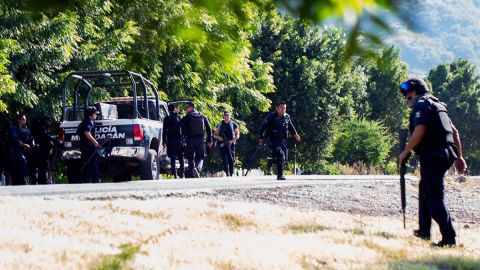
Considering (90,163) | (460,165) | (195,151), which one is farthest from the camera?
(195,151)

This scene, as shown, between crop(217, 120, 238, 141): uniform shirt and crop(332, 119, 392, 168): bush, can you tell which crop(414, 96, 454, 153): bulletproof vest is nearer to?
crop(217, 120, 238, 141): uniform shirt

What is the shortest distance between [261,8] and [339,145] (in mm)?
54957

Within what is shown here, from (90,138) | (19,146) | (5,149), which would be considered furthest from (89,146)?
(5,149)

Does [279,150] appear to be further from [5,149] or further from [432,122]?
[432,122]

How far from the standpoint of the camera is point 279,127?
15984mm

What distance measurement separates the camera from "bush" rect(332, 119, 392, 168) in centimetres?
5709

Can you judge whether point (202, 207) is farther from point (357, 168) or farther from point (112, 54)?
point (357, 168)

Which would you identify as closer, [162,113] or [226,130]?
[162,113]

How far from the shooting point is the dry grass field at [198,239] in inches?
248

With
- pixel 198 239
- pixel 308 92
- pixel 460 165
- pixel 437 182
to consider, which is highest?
pixel 308 92

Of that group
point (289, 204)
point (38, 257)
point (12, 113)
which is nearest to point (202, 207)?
point (289, 204)

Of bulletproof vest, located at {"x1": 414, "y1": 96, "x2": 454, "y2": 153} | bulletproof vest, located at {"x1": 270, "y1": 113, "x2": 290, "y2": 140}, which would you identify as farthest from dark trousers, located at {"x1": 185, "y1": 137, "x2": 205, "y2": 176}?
bulletproof vest, located at {"x1": 414, "y1": 96, "x2": 454, "y2": 153}

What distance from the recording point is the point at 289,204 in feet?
38.7

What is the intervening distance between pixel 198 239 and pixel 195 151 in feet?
37.8
